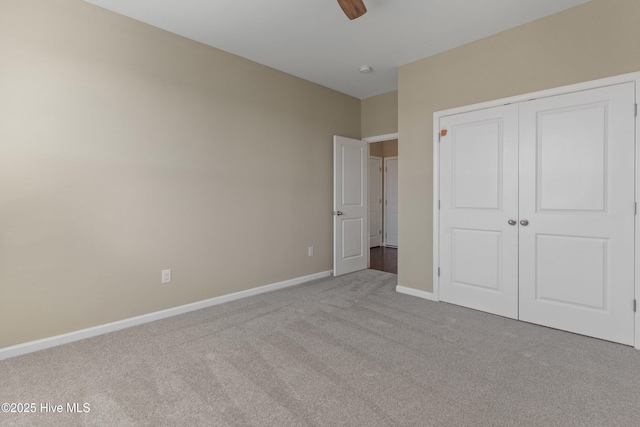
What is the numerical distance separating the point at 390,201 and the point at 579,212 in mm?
4958

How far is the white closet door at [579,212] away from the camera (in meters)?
2.39

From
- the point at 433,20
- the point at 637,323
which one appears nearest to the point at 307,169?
the point at 433,20

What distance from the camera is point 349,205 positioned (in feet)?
15.3

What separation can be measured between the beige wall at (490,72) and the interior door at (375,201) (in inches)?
137

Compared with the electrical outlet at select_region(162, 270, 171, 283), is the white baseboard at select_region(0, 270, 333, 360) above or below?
below

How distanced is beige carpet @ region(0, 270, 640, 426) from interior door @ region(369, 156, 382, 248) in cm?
437

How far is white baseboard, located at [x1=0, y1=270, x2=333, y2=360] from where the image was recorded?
2.27 m

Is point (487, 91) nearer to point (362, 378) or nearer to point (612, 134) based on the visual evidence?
point (612, 134)

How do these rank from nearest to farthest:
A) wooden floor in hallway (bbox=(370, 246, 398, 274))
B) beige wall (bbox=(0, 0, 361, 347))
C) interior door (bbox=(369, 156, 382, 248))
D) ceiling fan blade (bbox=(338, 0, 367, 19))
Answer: ceiling fan blade (bbox=(338, 0, 367, 19))
beige wall (bbox=(0, 0, 361, 347))
wooden floor in hallway (bbox=(370, 246, 398, 274))
interior door (bbox=(369, 156, 382, 248))

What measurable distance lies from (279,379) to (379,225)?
5.81 m

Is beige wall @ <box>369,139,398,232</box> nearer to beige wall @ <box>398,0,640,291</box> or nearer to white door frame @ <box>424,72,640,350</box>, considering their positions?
beige wall @ <box>398,0,640,291</box>

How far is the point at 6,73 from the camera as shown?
2.19 m

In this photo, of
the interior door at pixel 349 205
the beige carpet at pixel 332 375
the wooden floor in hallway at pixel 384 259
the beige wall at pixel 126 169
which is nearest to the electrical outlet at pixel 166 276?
the beige wall at pixel 126 169

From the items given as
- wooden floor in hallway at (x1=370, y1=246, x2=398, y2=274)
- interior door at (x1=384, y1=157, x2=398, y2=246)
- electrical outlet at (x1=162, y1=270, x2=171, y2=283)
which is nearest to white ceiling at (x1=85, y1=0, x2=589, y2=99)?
electrical outlet at (x1=162, y1=270, x2=171, y2=283)
